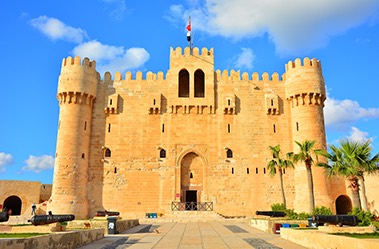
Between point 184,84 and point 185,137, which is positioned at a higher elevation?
point 184,84

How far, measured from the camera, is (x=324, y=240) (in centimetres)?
767

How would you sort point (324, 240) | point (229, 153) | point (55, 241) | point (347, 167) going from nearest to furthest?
point (55, 241)
point (324, 240)
point (347, 167)
point (229, 153)

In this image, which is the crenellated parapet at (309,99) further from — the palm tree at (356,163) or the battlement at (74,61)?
the battlement at (74,61)

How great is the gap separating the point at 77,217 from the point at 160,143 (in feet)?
26.6

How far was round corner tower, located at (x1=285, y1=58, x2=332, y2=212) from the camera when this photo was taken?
25.7m

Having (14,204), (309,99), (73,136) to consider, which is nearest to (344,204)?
(309,99)

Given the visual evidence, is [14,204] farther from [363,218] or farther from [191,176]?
[363,218]

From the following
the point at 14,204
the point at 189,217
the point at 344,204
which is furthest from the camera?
the point at 14,204

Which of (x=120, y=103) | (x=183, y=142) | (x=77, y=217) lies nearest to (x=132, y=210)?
(x=77, y=217)

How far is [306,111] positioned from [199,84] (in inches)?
371

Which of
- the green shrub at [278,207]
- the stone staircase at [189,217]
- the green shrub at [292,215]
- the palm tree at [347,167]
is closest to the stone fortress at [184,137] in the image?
the green shrub at [278,207]

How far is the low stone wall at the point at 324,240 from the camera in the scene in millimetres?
5793

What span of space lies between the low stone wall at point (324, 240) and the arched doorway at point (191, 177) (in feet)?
53.1

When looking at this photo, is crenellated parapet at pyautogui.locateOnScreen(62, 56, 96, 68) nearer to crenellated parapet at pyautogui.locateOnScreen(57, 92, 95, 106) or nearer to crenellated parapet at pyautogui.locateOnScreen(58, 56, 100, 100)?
crenellated parapet at pyautogui.locateOnScreen(58, 56, 100, 100)
